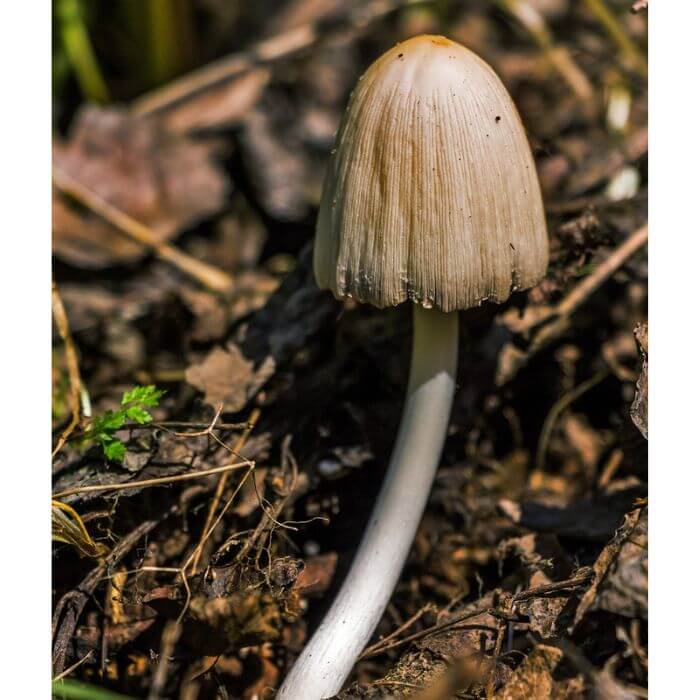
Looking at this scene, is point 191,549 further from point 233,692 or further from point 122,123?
point 122,123

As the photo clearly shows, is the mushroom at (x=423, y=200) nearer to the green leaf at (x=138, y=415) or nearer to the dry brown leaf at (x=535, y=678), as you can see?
the dry brown leaf at (x=535, y=678)

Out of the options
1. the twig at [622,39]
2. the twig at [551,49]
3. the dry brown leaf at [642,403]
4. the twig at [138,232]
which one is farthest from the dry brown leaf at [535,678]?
the twig at [551,49]

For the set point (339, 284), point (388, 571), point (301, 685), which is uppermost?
point (339, 284)
